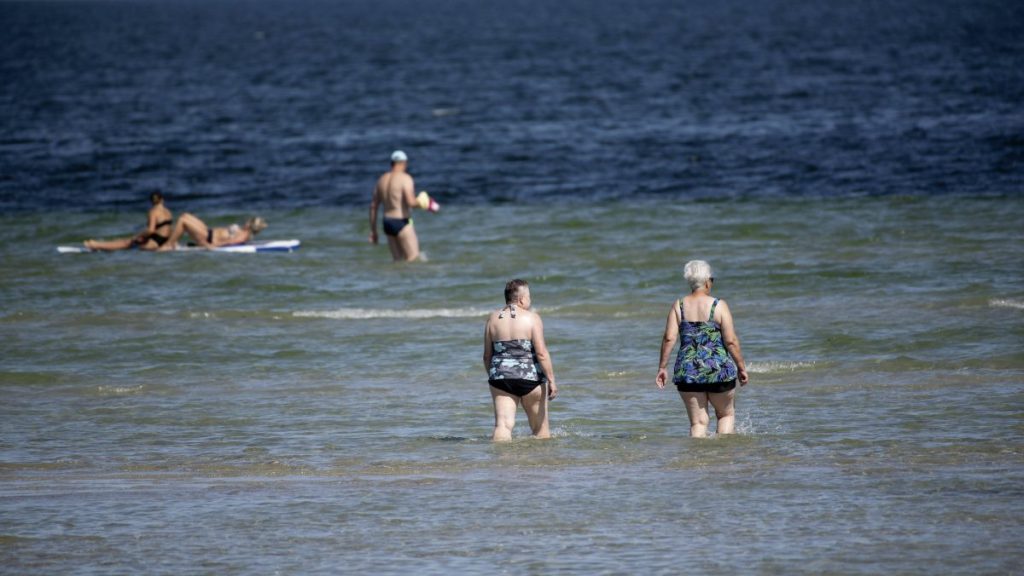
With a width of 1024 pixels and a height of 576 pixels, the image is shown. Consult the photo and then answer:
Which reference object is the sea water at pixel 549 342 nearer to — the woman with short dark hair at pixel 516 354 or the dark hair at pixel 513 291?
the woman with short dark hair at pixel 516 354

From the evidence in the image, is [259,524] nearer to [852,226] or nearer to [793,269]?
[793,269]

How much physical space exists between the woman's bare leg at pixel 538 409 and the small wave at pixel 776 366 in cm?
392

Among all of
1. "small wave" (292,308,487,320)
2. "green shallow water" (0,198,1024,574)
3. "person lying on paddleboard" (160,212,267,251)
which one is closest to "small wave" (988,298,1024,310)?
"green shallow water" (0,198,1024,574)

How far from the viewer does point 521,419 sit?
1333cm

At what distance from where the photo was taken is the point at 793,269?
21.9 meters

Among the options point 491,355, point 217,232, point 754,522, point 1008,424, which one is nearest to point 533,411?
point 491,355

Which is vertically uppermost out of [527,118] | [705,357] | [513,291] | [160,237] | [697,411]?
[527,118]

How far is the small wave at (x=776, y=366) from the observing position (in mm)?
15242

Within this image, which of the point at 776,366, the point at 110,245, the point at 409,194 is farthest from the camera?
the point at 110,245

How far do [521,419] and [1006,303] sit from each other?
7.98 m

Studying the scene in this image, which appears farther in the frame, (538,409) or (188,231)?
(188,231)

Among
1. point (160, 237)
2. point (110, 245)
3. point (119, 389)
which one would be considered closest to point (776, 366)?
point (119, 389)

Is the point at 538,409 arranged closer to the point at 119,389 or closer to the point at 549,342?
the point at 119,389

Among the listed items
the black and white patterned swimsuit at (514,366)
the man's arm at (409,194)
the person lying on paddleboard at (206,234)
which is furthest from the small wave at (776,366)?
the person lying on paddleboard at (206,234)
